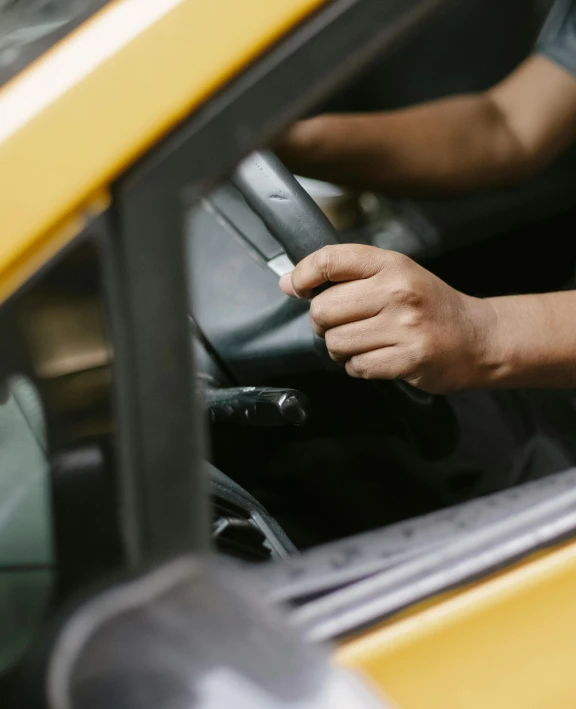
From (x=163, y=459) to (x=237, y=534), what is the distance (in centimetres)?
51

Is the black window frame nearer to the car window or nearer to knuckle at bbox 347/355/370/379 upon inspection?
the car window

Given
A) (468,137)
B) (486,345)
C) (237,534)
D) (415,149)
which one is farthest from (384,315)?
(468,137)

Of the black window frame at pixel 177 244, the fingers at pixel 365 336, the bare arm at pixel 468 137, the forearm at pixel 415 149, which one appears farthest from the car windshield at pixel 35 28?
the bare arm at pixel 468 137

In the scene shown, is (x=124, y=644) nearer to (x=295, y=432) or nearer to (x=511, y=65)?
(x=295, y=432)

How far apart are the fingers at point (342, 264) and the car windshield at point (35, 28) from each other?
433mm

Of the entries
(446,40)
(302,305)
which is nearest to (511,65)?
(446,40)

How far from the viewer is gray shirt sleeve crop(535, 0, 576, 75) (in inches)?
73.9

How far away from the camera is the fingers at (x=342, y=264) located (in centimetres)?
105

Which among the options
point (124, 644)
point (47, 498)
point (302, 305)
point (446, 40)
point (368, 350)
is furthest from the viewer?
point (446, 40)

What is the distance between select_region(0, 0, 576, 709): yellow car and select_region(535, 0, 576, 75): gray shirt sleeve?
1.37 m

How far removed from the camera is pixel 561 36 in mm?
1912

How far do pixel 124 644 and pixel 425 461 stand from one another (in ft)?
2.93

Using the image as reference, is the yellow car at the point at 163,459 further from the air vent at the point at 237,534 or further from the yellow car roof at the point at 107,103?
the air vent at the point at 237,534

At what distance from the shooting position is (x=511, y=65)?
2.41 metres
